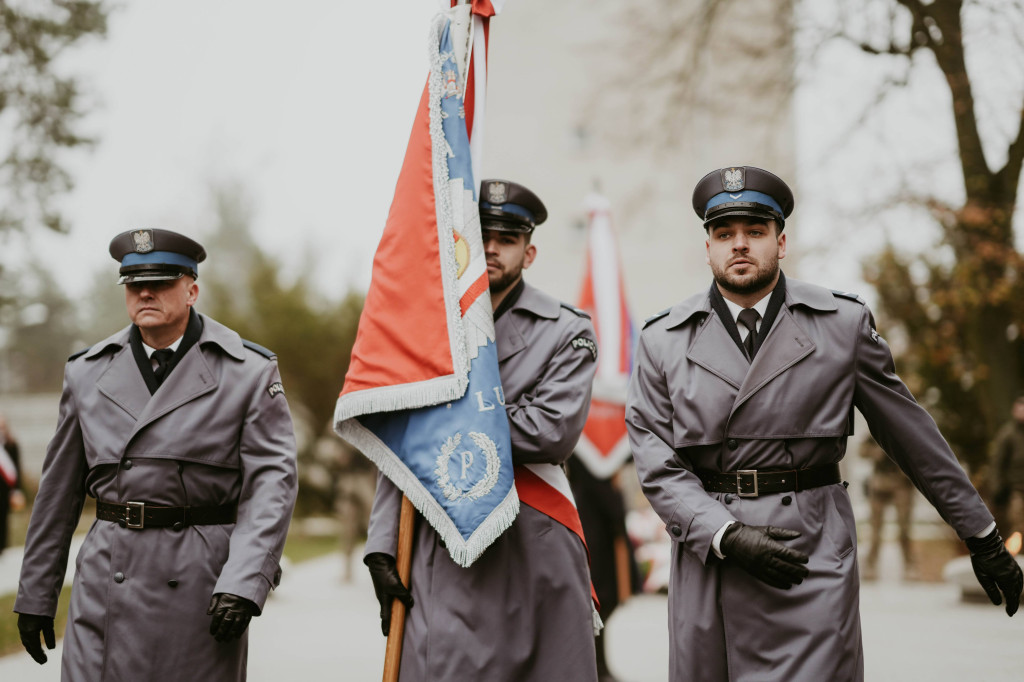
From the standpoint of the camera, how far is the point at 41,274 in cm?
5456

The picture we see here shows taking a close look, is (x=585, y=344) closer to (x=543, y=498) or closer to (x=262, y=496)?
(x=543, y=498)

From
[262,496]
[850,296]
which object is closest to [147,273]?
[262,496]

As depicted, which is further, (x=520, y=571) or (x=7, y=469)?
(x=7, y=469)

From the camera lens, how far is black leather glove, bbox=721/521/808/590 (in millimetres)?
3553

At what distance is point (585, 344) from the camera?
14.9 ft

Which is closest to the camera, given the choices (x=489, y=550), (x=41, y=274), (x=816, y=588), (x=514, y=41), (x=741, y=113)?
(x=816, y=588)

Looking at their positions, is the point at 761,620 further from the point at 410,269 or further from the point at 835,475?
the point at 410,269

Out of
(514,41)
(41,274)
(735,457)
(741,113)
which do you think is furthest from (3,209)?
(41,274)

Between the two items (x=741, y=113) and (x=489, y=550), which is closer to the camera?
(x=489, y=550)

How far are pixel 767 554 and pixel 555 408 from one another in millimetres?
1053

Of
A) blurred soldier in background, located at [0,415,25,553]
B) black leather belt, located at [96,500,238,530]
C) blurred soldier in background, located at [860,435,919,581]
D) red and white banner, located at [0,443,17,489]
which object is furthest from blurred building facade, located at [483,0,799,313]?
black leather belt, located at [96,500,238,530]

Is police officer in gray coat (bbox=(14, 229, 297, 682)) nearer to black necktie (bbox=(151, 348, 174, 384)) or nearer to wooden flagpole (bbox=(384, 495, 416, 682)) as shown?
black necktie (bbox=(151, 348, 174, 384))

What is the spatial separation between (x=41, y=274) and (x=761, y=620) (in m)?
56.4

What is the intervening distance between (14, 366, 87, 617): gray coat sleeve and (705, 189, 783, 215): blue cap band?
8.63 feet
